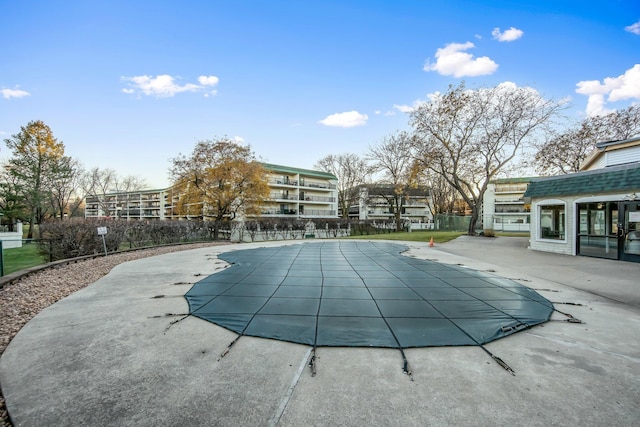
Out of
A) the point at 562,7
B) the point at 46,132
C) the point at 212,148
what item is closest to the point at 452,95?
the point at 562,7

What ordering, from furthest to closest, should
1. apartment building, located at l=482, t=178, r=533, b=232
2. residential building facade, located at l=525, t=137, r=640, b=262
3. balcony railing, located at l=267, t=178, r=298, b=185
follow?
apartment building, located at l=482, t=178, r=533, b=232 < balcony railing, located at l=267, t=178, r=298, b=185 < residential building facade, located at l=525, t=137, r=640, b=262

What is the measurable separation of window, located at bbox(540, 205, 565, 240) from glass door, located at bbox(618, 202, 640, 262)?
2067 millimetres

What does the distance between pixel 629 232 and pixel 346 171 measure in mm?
36739

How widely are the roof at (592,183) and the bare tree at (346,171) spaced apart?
2896 centimetres

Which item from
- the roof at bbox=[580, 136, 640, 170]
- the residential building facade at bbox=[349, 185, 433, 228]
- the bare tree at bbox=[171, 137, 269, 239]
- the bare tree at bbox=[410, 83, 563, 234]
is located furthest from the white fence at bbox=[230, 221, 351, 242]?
the residential building facade at bbox=[349, 185, 433, 228]

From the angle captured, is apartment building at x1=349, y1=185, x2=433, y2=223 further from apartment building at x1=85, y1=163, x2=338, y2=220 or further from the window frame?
the window frame

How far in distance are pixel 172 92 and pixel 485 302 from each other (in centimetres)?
1724

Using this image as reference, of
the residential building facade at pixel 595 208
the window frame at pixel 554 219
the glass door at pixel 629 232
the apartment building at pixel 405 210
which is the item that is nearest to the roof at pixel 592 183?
the residential building facade at pixel 595 208

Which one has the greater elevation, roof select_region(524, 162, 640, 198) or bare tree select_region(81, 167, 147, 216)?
bare tree select_region(81, 167, 147, 216)

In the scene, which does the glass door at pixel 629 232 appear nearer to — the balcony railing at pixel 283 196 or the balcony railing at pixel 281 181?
the balcony railing at pixel 283 196

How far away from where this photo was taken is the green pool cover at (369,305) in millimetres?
3305

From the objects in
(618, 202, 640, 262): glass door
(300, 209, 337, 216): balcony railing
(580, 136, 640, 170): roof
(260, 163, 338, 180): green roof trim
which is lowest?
(618, 202, 640, 262): glass door

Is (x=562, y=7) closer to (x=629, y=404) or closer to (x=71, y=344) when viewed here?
(x=629, y=404)

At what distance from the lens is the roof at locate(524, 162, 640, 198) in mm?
9297
